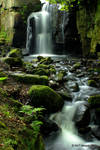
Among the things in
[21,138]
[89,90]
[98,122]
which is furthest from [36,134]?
[89,90]

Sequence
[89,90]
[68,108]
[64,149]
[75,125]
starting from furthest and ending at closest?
1. [89,90]
2. [68,108]
3. [75,125]
4. [64,149]

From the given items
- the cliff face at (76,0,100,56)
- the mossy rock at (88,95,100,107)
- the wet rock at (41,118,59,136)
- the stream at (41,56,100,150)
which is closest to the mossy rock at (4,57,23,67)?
the stream at (41,56,100,150)

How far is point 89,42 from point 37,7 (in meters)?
11.6

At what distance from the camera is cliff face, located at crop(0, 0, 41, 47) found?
64.0 feet

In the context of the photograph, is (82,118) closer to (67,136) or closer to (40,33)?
(67,136)

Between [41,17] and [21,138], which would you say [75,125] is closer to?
[21,138]

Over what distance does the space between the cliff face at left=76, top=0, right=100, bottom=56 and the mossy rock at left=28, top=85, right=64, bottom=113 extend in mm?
8577

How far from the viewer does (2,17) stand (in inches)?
866

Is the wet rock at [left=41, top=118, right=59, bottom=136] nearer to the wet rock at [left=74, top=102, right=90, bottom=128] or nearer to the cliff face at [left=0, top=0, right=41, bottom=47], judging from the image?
the wet rock at [left=74, top=102, right=90, bottom=128]

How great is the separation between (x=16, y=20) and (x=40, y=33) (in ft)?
13.3

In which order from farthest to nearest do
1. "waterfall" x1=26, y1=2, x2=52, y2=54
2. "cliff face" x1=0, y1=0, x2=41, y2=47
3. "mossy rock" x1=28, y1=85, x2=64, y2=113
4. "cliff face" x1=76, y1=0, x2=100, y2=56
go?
1. "cliff face" x1=0, y1=0, x2=41, y2=47
2. "waterfall" x1=26, y1=2, x2=52, y2=54
3. "cliff face" x1=76, y1=0, x2=100, y2=56
4. "mossy rock" x1=28, y1=85, x2=64, y2=113

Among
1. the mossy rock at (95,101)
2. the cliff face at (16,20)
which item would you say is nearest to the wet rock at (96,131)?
the mossy rock at (95,101)

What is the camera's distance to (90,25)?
1237cm

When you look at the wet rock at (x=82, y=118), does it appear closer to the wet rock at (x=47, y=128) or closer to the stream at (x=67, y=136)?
the stream at (x=67, y=136)
